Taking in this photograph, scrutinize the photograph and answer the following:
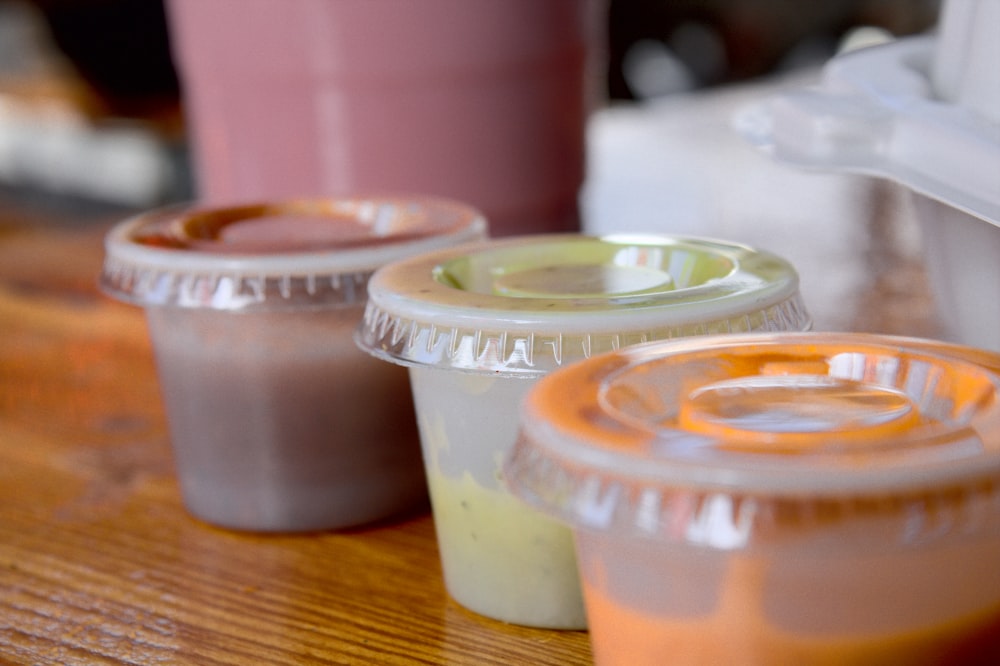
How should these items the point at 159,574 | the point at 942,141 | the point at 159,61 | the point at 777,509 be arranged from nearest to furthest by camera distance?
the point at 777,509 → the point at 942,141 → the point at 159,574 → the point at 159,61

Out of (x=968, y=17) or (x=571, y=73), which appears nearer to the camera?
(x=968, y=17)

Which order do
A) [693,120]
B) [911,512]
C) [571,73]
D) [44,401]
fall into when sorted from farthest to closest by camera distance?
[693,120]
[571,73]
[44,401]
[911,512]

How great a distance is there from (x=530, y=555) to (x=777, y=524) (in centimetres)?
22

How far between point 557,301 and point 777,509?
200mm

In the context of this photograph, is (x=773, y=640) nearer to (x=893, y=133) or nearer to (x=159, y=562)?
(x=893, y=133)

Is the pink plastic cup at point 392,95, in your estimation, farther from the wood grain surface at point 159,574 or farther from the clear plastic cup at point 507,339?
the clear plastic cup at point 507,339

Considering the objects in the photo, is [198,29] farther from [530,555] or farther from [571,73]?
[530,555]

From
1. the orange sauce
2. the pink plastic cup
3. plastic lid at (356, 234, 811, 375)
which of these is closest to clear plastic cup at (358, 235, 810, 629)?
plastic lid at (356, 234, 811, 375)

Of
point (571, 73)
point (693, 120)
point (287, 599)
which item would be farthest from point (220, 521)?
point (693, 120)

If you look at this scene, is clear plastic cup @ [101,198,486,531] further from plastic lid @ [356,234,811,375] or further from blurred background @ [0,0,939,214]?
blurred background @ [0,0,939,214]

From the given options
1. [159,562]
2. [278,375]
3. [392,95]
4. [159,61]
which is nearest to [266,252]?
[278,375]

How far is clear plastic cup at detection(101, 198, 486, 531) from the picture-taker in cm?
66

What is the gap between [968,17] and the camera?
584mm

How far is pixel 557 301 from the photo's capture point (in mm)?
534
